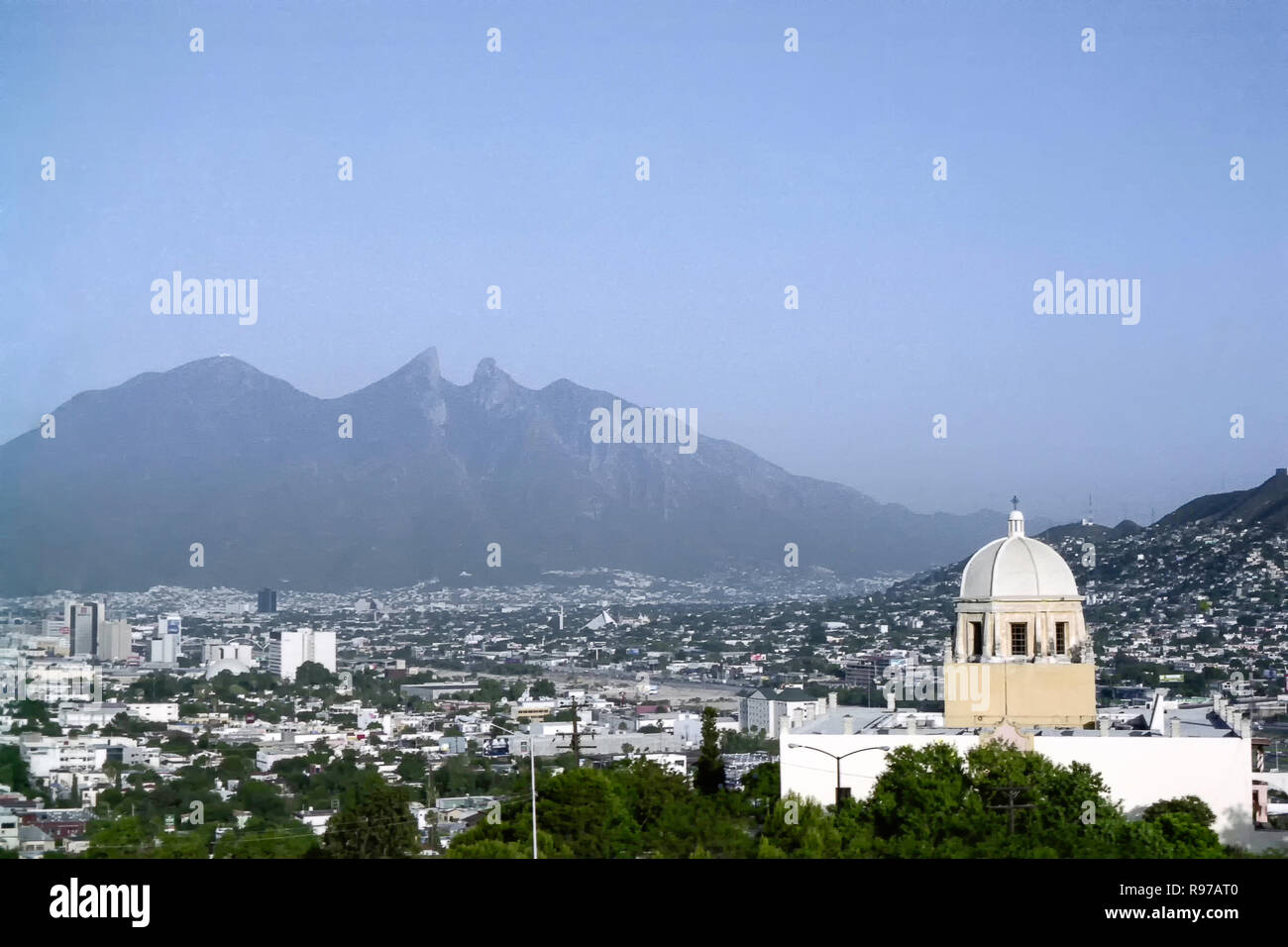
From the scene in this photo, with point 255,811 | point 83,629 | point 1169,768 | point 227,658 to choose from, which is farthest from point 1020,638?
point 83,629

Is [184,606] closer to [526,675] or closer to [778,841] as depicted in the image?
[526,675]

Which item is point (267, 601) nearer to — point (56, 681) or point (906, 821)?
point (56, 681)

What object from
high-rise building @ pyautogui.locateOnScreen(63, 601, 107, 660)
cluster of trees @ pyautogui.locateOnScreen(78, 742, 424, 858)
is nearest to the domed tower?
cluster of trees @ pyautogui.locateOnScreen(78, 742, 424, 858)

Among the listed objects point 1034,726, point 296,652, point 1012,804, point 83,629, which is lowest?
point 1012,804

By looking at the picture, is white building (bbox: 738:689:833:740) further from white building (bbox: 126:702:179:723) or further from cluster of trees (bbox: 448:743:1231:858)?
cluster of trees (bbox: 448:743:1231:858)

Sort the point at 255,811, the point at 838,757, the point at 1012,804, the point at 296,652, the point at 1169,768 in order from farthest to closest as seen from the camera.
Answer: the point at 296,652 < the point at 255,811 < the point at 838,757 < the point at 1169,768 < the point at 1012,804

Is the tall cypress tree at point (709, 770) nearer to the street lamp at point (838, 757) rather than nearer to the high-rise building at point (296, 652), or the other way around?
the street lamp at point (838, 757)

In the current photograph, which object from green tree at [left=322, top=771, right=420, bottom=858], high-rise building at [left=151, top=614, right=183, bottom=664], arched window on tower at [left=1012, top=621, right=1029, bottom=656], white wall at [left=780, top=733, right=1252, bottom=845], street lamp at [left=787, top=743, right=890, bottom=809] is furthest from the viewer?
high-rise building at [left=151, top=614, right=183, bottom=664]
